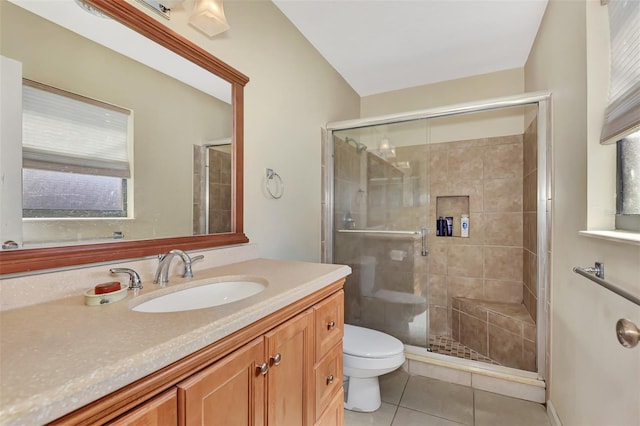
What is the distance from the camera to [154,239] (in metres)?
1.10

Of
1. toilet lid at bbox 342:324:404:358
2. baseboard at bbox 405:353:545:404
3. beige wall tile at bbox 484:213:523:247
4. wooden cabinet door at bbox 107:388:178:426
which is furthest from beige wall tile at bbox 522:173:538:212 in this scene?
wooden cabinet door at bbox 107:388:178:426

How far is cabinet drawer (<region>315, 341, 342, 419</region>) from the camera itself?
1077 millimetres

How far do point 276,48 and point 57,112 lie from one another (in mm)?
1317

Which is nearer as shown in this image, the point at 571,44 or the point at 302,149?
the point at 571,44

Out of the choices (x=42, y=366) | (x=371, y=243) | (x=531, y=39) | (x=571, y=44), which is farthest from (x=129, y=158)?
(x=531, y=39)

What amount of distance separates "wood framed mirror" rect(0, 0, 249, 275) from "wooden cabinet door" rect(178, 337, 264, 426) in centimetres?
59

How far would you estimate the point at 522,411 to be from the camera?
5.65 ft

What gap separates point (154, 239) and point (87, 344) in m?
0.63

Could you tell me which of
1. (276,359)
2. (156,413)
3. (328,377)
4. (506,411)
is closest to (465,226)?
(506,411)

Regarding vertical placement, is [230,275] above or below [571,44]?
below

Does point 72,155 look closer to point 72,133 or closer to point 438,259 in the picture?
point 72,133

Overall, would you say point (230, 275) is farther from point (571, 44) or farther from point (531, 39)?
point (531, 39)

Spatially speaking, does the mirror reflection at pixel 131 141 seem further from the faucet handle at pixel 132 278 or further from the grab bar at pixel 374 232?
the grab bar at pixel 374 232

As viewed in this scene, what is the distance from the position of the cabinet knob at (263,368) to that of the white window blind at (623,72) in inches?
50.8
